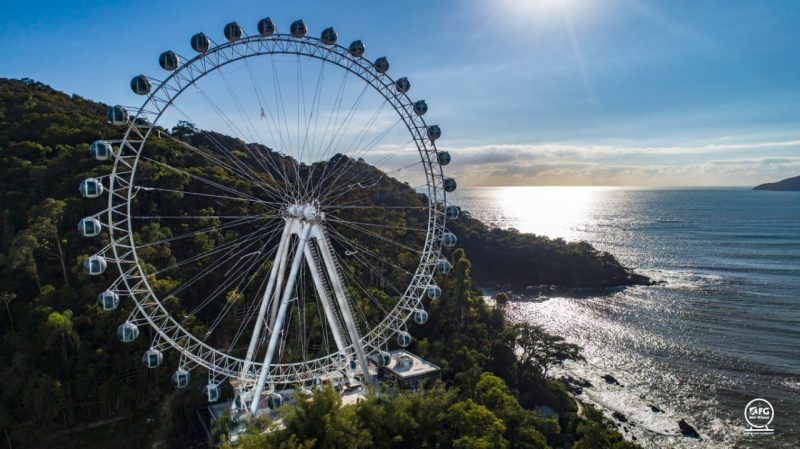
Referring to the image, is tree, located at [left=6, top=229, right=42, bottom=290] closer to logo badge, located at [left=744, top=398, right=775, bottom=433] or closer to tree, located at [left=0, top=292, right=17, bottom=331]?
tree, located at [left=0, top=292, right=17, bottom=331]

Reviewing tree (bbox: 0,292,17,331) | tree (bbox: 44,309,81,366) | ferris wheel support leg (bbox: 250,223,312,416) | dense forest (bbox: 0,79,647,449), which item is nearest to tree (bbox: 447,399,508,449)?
dense forest (bbox: 0,79,647,449)

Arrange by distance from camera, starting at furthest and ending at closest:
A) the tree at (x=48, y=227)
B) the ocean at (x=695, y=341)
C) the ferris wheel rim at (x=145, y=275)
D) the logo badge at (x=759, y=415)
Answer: the ocean at (x=695, y=341)
the logo badge at (x=759, y=415)
the tree at (x=48, y=227)
the ferris wheel rim at (x=145, y=275)

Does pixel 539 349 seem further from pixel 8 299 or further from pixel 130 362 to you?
pixel 8 299

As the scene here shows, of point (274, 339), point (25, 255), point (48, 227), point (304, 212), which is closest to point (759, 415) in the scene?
point (274, 339)

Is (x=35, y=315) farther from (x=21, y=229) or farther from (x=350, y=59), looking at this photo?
(x=350, y=59)

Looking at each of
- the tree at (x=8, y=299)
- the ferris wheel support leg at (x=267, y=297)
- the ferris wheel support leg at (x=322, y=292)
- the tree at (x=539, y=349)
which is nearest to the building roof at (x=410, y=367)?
the ferris wheel support leg at (x=322, y=292)

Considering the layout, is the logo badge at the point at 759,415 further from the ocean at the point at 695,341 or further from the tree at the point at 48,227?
the tree at the point at 48,227
